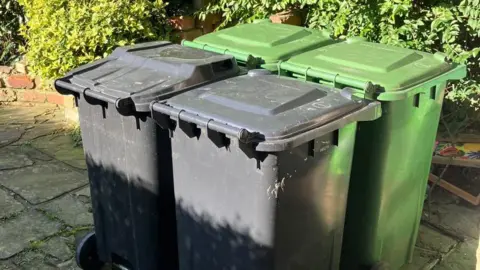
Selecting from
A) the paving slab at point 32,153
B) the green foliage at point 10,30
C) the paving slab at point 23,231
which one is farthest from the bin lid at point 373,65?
the green foliage at point 10,30

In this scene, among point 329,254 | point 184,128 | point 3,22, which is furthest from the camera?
point 3,22

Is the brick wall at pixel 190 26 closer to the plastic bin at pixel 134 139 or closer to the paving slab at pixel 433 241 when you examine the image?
the plastic bin at pixel 134 139

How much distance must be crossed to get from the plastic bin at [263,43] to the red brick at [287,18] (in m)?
1.44

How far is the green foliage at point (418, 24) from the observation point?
15.3 ft

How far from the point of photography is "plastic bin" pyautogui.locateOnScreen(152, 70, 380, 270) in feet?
8.88

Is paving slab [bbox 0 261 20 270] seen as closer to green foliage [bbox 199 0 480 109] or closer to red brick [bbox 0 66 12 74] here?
green foliage [bbox 199 0 480 109]

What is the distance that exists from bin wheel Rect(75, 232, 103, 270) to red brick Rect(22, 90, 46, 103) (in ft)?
11.5

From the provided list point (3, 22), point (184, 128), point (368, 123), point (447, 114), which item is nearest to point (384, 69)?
point (368, 123)

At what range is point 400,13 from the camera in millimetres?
4777

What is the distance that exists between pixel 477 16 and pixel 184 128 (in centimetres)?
284

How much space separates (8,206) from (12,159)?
0.96 metres

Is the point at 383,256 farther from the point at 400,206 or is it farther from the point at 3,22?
the point at 3,22

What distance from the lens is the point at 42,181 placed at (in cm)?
527

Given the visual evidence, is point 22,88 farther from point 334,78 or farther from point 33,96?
point 334,78
